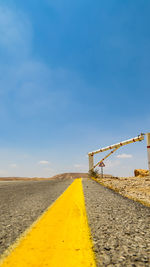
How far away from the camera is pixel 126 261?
0.77 m

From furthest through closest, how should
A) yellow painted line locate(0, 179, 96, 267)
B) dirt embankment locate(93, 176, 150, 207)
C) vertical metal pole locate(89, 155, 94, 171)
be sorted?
vertical metal pole locate(89, 155, 94, 171)
dirt embankment locate(93, 176, 150, 207)
yellow painted line locate(0, 179, 96, 267)

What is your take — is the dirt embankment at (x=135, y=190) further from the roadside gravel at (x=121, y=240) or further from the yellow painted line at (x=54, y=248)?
the yellow painted line at (x=54, y=248)

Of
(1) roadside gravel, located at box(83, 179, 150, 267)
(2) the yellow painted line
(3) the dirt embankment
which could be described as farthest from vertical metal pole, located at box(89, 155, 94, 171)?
(2) the yellow painted line

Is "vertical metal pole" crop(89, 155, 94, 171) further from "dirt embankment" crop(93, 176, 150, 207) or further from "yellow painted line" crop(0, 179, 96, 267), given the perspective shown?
"yellow painted line" crop(0, 179, 96, 267)

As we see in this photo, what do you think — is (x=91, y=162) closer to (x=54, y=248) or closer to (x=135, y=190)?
(x=135, y=190)

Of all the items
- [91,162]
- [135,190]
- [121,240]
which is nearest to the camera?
[121,240]

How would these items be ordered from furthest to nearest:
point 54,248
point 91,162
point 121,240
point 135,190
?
point 91,162 < point 135,190 < point 121,240 < point 54,248

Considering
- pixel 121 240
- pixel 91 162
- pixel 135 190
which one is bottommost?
pixel 135 190

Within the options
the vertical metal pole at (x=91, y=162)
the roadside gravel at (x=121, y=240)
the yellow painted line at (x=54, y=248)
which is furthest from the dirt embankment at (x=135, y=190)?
the vertical metal pole at (x=91, y=162)

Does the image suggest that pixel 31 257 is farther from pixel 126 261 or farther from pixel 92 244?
pixel 126 261

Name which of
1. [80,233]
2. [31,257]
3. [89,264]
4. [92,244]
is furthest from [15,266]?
[80,233]

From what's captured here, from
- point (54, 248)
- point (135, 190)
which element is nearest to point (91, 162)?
point (135, 190)

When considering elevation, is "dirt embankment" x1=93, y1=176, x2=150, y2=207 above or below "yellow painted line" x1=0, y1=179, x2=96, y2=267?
below

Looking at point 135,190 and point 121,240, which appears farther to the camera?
point 135,190
